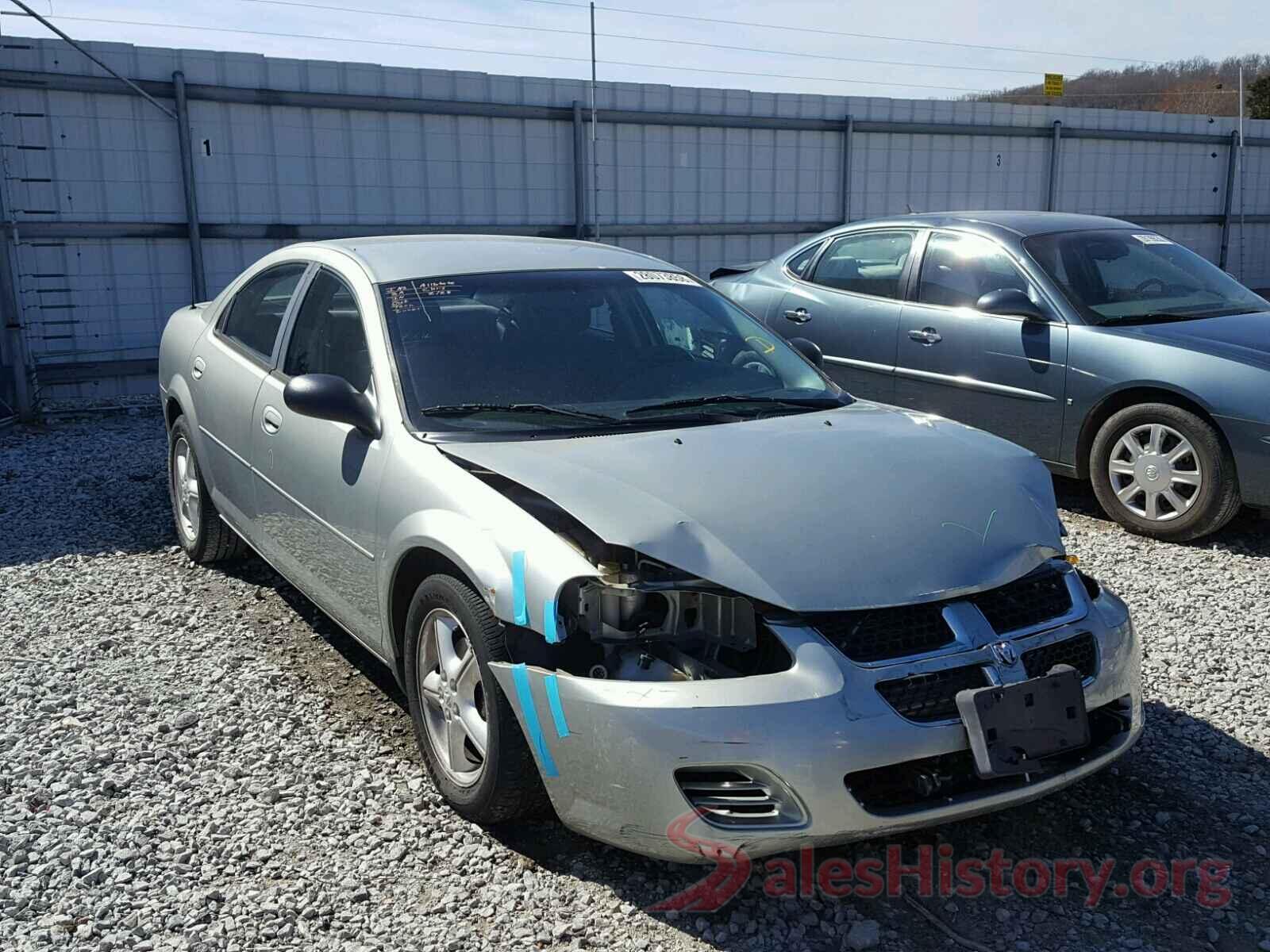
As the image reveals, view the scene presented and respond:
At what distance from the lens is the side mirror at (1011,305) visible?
625 centimetres

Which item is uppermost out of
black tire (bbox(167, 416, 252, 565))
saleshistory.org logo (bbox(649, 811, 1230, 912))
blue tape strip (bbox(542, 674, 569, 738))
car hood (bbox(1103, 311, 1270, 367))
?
car hood (bbox(1103, 311, 1270, 367))

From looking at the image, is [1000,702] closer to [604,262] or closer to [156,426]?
[604,262]

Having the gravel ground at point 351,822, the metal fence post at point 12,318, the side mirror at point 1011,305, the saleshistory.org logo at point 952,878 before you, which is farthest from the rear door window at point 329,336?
the metal fence post at point 12,318

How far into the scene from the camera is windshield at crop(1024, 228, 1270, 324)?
630 centimetres

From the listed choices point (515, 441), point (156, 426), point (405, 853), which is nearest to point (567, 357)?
point (515, 441)

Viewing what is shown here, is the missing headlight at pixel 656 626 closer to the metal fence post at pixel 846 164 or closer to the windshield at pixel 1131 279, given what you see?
the windshield at pixel 1131 279

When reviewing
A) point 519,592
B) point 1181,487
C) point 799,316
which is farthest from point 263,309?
point 1181,487

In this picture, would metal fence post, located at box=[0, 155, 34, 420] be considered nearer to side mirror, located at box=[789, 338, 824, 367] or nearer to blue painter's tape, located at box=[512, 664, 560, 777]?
side mirror, located at box=[789, 338, 824, 367]

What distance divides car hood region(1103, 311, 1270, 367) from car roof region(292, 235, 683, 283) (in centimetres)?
279

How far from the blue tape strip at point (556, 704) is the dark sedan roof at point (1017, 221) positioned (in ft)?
16.2

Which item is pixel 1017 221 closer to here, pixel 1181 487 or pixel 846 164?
pixel 1181 487

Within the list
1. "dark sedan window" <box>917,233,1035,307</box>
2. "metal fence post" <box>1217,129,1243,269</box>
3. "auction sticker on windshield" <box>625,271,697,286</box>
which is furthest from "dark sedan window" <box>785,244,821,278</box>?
"metal fence post" <box>1217,129,1243,269</box>

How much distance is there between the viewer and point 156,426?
896 cm

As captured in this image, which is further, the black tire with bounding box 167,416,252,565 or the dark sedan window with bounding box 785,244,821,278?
the dark sedan window with bounding box 785,244,821,278
